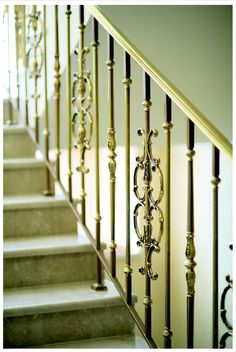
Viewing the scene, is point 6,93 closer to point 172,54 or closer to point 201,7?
point 172,54

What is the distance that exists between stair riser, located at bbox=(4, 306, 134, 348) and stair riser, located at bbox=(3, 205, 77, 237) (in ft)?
2.03

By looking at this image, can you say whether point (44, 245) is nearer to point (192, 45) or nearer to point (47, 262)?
point (47, 262)

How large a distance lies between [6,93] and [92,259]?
79.4 inches

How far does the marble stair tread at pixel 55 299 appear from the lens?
7.78 feet

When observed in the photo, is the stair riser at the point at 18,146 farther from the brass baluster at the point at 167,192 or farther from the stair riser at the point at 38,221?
the brass baluster at the point at 167,192

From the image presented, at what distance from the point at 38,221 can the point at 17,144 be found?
0.77 metres

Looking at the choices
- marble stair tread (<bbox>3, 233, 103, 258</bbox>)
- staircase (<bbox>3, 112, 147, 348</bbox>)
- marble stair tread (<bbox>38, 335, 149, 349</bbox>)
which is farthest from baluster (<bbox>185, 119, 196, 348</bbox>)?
marble stair tread (<bbox>3, 233, 103, 258</bbox>)

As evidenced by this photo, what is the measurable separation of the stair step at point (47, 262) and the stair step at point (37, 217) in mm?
140

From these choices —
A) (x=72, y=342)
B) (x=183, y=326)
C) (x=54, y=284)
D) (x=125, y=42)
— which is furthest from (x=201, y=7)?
(x=183, y=326)

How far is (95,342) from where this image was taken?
2.45 m

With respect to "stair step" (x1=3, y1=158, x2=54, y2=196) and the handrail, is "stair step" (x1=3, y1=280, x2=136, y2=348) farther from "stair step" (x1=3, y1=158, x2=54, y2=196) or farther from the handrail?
the handrail

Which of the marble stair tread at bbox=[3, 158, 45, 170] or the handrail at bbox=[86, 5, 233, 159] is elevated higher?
the handrail at bbox=[86, 5, 233, 159]

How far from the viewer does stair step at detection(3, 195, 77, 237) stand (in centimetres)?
290

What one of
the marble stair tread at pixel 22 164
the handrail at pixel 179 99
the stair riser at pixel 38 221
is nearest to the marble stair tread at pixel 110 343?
the stair riser at pixel 38 221
